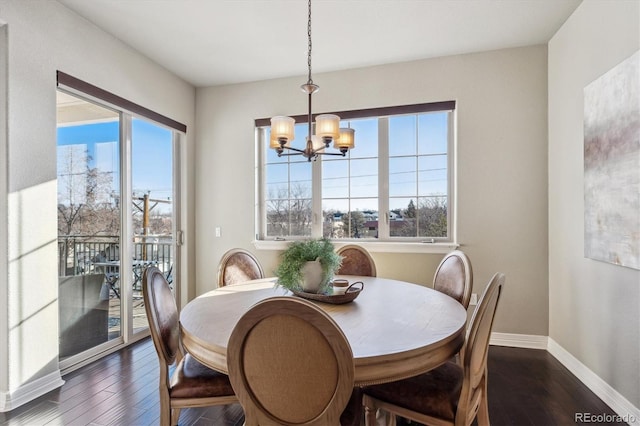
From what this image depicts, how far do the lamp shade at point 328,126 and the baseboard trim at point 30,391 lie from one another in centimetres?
248

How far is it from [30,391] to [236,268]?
58.7 inches

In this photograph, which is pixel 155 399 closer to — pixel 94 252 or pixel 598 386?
pixel 94 252

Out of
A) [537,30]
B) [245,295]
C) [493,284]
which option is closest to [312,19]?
[537,30]

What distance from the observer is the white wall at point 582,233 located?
6.47 ft

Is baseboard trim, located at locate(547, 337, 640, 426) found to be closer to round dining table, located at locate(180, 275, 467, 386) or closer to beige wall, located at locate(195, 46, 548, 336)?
beige wall, located at locate(195, 46, 548, 336)

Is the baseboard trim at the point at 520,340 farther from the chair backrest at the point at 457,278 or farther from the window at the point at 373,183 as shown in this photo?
the chair backrest at the point at 457,278

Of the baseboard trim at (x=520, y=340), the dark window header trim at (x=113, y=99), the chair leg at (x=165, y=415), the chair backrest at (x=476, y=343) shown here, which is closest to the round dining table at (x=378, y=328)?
the chair backrest at (x=476, y=343)

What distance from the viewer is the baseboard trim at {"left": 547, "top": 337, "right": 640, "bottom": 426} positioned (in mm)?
1922

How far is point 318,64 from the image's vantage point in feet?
11.1

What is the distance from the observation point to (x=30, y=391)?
2.16m

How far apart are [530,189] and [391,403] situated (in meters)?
2.51

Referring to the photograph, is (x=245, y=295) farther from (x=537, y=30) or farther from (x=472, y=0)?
(x=537, y=30)

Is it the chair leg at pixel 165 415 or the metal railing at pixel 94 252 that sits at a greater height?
the metal railing at pixel 94 252

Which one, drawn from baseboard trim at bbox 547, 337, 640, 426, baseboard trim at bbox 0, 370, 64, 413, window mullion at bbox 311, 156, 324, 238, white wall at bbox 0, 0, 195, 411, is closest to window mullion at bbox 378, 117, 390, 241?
window mullion at bbox 311, 156, 324, 238
